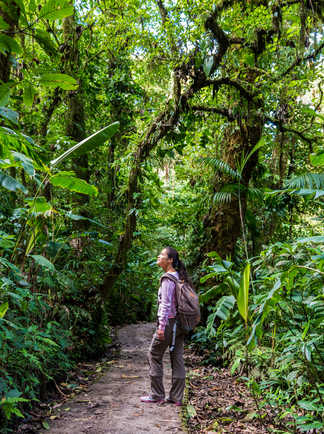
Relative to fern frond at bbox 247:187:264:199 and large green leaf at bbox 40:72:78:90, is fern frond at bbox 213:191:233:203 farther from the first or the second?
large green leaf at bbox 40:72:78:90

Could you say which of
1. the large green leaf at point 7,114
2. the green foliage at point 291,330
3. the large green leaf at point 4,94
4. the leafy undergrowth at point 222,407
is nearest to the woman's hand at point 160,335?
the green foliage at point 291,330

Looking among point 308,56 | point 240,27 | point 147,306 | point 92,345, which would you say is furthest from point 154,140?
point 147,306

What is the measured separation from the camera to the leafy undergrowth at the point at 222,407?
10.8 ft

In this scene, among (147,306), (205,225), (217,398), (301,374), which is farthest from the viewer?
(147,306)

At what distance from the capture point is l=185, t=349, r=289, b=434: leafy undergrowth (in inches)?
129

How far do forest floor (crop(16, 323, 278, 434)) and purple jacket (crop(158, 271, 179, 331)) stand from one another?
0.94 metres

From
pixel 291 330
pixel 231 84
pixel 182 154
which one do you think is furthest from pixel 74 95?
pixel 291 330

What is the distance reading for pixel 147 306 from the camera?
45.3 feet

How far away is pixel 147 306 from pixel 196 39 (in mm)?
10258

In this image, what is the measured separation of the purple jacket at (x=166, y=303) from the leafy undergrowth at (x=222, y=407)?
39.0 inches

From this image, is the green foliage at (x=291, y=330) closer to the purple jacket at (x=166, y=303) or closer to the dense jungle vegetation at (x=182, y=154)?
the dense jungle vegetation at (x=182, y=154)

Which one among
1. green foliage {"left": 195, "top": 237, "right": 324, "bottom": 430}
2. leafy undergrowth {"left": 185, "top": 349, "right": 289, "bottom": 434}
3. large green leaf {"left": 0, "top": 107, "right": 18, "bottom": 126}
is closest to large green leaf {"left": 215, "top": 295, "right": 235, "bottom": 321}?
green foliage {"left": 195, "top": 237, "right": 324, "bottom": 430}

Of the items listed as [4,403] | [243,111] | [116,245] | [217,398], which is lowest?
[217,398]

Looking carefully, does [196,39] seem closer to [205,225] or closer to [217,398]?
[205,225]
